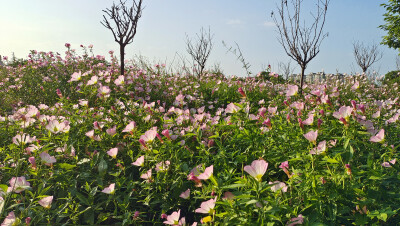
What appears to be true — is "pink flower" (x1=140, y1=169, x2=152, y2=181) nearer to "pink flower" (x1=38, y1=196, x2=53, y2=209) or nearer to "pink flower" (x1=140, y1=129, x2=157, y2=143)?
"pink flower" (x1=140, y1=129, x2=157, y2=143)

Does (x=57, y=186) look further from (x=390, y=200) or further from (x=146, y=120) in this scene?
(x=390, y=200)

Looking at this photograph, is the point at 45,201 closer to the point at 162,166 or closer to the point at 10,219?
the point at 10,219

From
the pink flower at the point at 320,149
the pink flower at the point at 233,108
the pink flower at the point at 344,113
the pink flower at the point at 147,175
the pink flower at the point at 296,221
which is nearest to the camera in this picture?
the pink flower at the point at 296,221

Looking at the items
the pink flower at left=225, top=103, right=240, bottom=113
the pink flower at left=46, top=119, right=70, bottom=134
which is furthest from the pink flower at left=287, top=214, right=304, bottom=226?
the pink flower at left=46, top=119, right=70, bottom=134

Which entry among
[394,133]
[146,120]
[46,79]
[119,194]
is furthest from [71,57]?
[394,133]

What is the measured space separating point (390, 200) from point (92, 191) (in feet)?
5.65

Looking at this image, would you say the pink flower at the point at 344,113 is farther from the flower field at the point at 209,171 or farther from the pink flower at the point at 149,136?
the pink flower at the point at 149,136

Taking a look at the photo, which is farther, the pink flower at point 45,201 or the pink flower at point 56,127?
the pink flower at point 56,127

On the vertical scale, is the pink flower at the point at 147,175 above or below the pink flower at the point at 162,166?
below

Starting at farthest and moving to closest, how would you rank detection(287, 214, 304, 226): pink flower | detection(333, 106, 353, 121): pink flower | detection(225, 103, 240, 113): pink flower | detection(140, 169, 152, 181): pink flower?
1. detection(225, 103, 240, 113): pink flower
2. detection(140, 169, 152, 181): pink flower
3. detection(333, 106, 353, 121): pink flower
4. detection(287, 214, 304, 226): pink flower

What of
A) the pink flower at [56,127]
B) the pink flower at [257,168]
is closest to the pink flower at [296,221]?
the pink flower at [257,168]

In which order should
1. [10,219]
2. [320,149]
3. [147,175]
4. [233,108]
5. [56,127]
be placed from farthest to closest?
1. [233,108]
2. [56,127]
3. [147,175]
4. [320,149]
5. [10,219]

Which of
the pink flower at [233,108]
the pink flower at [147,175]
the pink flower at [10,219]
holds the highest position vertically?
the pink flower at [233,108]

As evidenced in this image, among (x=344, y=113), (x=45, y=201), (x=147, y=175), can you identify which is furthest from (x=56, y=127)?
(x=344, y=113)
